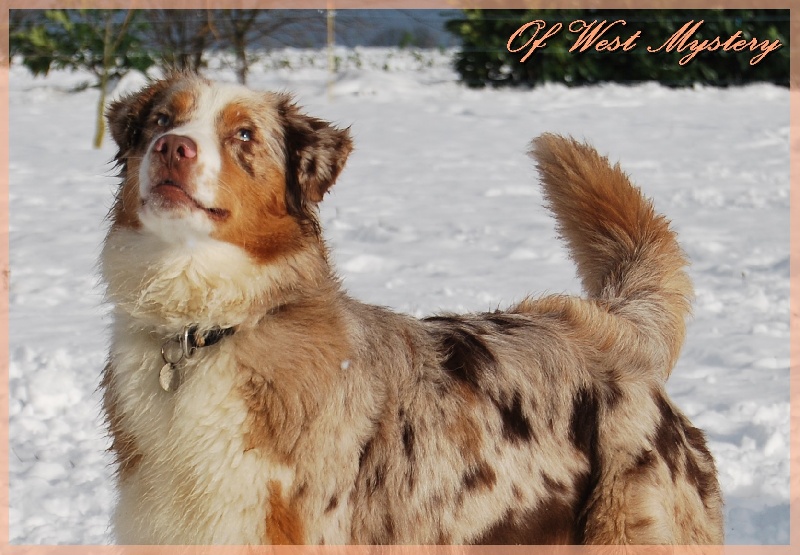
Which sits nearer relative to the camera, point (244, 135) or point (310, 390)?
point (310, 390)

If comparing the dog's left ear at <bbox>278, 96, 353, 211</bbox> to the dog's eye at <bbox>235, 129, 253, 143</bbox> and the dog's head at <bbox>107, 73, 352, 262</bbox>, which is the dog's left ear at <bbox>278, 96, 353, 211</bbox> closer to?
the dog's head at <bbox>107, 73, 352, 262</bbox>

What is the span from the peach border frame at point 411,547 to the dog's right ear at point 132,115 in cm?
152

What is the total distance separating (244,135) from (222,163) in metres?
0.20

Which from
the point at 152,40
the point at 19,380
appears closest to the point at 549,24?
the point at 152,40

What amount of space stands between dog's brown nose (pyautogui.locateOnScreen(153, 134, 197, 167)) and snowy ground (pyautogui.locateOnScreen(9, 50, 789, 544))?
0.78 metres

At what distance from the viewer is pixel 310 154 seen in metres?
3.65

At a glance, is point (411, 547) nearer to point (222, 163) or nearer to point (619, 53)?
point (222, 163)

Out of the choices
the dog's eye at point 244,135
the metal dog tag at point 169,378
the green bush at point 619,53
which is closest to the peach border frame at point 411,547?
the green bush at point 619,53

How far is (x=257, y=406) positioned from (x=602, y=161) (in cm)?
195

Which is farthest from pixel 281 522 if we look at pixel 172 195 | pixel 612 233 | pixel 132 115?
pixel 612 233

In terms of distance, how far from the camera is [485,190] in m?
11.1

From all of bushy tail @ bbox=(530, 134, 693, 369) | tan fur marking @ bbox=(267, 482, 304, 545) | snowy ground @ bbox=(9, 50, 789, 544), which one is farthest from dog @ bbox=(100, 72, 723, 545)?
snowy ground @ bbox=(9, 50, 789, 544)

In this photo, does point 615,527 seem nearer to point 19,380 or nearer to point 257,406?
point 257,406

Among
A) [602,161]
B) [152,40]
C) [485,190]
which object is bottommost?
[485,190]
